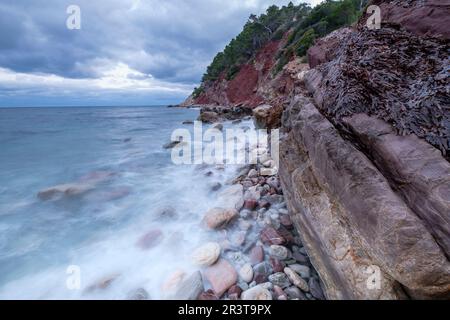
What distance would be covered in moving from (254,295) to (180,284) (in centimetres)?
107

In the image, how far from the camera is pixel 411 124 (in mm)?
2354

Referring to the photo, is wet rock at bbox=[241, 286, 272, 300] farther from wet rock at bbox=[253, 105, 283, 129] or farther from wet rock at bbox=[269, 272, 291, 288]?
wet rock at bbox=[253, 105, 283, 129]

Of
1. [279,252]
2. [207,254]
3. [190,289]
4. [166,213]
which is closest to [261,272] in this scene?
[279,252]

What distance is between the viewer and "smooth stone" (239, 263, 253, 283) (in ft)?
10.3

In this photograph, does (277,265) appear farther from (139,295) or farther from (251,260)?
(139,295)

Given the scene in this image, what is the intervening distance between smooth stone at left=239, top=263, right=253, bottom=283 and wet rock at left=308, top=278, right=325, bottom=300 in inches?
31.1

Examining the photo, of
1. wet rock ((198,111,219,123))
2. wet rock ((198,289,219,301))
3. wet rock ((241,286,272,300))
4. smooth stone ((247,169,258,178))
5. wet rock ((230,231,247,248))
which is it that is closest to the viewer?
wet rock ((241,286,272,300))

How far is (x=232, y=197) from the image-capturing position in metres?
5.30

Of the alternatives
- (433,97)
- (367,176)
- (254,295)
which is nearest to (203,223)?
(254,295)

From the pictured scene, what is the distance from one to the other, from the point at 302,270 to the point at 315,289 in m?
0.28

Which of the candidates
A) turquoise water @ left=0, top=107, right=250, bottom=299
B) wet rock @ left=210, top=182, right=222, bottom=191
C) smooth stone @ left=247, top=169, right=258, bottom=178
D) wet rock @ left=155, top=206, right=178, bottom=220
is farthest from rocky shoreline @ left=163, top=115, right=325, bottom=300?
smooth stone @ left=247, top=169, right=258, bottom=178

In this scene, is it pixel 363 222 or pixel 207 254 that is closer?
pixel 363 222
